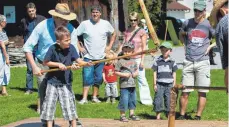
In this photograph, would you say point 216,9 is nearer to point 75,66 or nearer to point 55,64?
point 75,66

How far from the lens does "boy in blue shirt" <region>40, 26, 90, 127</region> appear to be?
859 centimetres

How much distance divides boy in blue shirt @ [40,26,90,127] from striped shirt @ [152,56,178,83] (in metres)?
2.01

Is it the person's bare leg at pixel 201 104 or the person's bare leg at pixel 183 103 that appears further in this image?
the person's bare leg at pixel 183 103

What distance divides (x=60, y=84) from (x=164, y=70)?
87.6 inches

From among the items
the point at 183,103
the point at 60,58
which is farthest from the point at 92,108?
the point at 60,58

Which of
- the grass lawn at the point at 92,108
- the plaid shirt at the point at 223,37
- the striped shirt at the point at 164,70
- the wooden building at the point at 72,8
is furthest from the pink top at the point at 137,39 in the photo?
the wooden building at the point at 72,8

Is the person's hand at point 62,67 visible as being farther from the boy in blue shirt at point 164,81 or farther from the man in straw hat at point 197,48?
the man in straw hat at point 197,48

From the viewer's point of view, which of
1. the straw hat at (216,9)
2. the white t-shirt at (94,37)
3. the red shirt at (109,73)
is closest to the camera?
the straw hat at (216,9)

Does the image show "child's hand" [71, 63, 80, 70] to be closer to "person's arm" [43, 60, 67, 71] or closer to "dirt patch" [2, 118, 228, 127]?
"person's arm" [43, 60, 67, 71]

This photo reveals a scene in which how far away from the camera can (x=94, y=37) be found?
11.8 m

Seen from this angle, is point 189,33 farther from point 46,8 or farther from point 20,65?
point 46,8

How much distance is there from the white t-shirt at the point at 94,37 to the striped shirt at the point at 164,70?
5.29 ft

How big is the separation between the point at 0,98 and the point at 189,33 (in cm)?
459

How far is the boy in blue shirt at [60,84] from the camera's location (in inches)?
338
